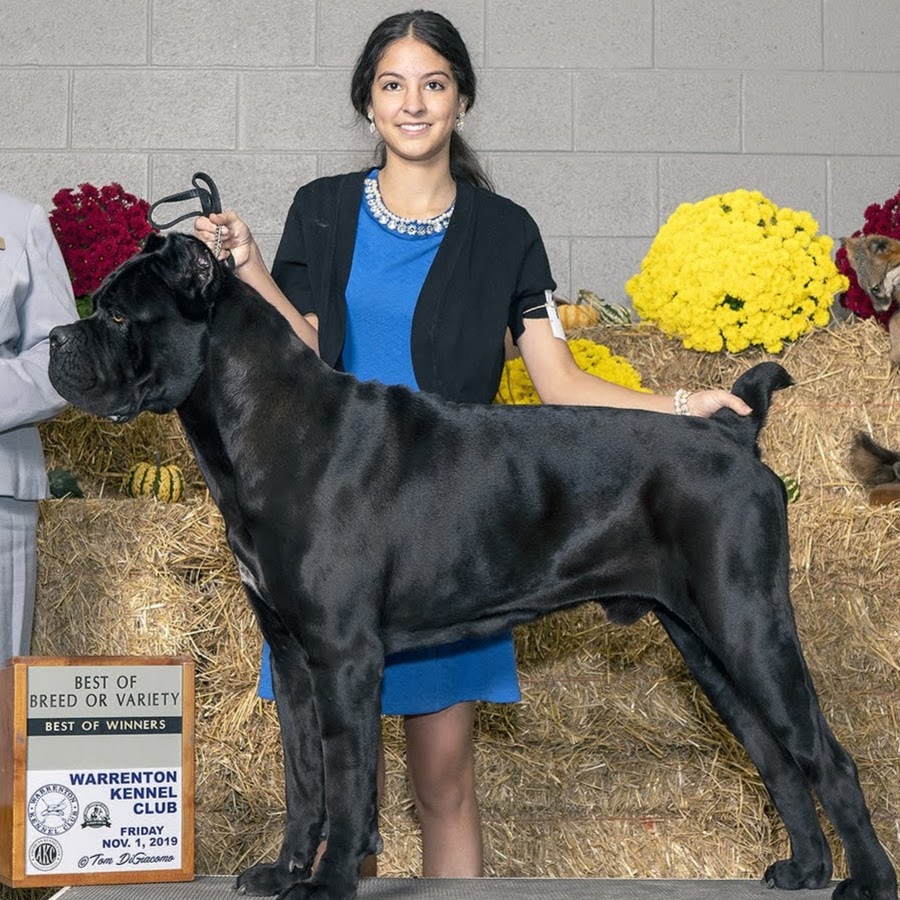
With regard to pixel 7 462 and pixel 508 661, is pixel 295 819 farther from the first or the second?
pixel 7 462

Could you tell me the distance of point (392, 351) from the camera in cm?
254

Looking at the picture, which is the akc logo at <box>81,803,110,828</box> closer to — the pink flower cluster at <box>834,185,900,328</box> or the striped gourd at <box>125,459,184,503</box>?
the striped gourd at <box>125,459,184,503</box>

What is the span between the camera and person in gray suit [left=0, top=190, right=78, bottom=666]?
2.43 metres

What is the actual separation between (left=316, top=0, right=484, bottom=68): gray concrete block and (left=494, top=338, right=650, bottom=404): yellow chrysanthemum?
1.52 meters

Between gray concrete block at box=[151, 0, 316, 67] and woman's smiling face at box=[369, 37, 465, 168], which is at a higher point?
gray concrete block at box=[151, 0, 316, 67]

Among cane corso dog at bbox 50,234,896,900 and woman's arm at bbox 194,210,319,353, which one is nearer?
cane corso dog at bbox 50,234,896,900

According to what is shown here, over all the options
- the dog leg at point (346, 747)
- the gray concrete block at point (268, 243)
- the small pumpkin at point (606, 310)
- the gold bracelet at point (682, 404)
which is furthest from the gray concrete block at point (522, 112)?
the dog leg at point (346, 747)

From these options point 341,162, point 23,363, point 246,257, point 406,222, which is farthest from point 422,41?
point 341,162

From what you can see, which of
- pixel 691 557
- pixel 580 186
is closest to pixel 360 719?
pixel 691 557

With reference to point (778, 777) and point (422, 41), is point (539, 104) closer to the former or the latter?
point (422, 41)

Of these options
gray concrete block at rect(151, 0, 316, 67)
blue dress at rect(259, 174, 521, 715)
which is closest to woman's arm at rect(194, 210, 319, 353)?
blue dress at rect(259, 174, 521, 715)

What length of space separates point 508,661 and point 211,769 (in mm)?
1134

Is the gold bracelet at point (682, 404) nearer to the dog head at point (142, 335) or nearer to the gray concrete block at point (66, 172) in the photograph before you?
the dog head at point (142, 335)

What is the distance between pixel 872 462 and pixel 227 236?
2282 millimetres
